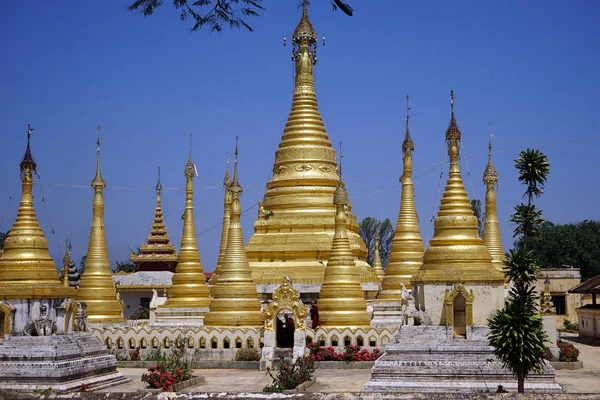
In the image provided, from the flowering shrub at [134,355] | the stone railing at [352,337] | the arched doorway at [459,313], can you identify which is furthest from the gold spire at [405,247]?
the arched doorway at [459,313]

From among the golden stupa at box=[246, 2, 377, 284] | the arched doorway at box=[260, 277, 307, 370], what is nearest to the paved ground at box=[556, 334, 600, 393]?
A: the arched doorway at box=[260, 277, 307, 370]

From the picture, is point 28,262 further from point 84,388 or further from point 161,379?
point 161,379

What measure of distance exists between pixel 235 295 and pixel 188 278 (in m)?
5.90

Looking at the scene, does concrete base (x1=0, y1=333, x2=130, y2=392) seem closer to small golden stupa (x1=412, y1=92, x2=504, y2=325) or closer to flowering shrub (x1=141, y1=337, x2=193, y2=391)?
flowering shrub (x1=141, y1=337, x2=193, y2=391)

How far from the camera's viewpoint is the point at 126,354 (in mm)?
37281

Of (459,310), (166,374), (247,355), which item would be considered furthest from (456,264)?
(247,355)

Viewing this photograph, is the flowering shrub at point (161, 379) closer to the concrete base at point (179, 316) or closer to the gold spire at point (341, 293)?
the gold spire at point (341, 293)

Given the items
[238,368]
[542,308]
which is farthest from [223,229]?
[542,308]

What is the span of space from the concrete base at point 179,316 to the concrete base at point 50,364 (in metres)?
12.8

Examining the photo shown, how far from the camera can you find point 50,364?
87.7 ft

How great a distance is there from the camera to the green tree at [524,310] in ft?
69.8

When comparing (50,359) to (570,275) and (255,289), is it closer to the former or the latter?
(255,289)

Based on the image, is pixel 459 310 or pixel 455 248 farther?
pixel 455 248

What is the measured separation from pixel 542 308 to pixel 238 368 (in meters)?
11.6
